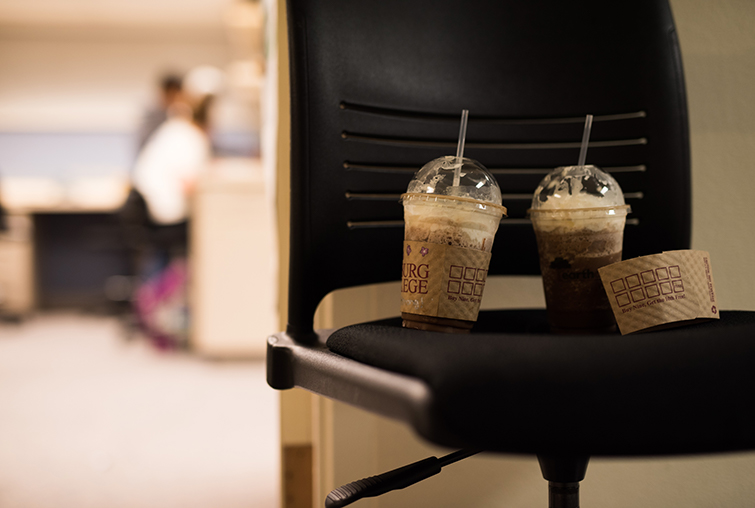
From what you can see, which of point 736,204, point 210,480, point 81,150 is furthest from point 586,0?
point 81,150

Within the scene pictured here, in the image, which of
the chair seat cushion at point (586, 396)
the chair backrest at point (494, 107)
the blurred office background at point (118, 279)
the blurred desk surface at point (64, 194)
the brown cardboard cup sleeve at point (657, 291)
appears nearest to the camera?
the chair seat cushion at point (586, 396)

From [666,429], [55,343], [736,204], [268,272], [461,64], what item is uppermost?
[461,64]

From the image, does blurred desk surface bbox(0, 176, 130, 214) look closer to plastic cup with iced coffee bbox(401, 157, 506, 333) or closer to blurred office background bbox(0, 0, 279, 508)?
blurred office background bbox(0, 0, 279, 508)

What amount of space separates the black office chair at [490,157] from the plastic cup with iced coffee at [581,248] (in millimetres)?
46

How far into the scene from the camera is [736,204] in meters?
0.88

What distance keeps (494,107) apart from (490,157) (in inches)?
2.4

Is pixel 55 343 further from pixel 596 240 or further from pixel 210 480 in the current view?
pixel 596 240

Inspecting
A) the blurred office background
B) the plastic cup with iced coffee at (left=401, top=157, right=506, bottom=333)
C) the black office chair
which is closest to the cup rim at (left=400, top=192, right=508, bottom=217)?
the plastic cup with iced coffee at (left=401, top=157, right=506, bottom=333)

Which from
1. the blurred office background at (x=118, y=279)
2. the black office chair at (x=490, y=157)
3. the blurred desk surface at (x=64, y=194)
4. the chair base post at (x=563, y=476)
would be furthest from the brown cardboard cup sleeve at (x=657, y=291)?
the blurred desk surface at (x=64, y=194)

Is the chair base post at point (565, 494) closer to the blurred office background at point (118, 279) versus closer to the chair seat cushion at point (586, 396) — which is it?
the chair seat cushion at point (586, 396)

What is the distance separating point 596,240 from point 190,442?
144cm

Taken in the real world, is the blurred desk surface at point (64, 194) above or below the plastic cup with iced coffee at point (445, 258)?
above

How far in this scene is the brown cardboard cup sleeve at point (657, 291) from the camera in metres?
0.45

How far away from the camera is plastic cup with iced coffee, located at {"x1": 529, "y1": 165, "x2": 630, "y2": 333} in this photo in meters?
0.51
